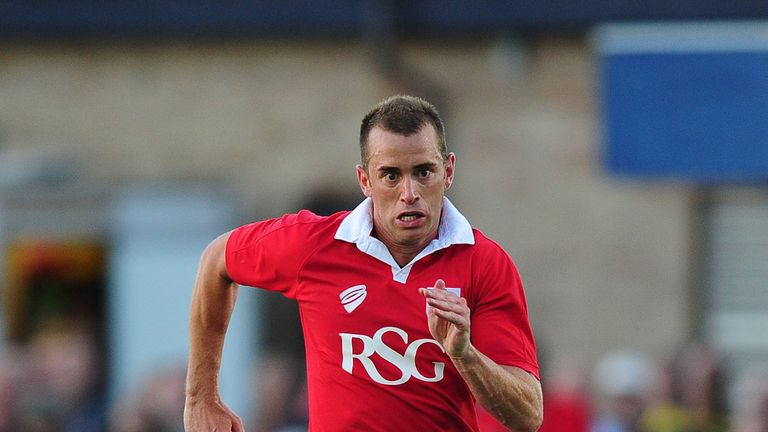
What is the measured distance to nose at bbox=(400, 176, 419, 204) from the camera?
584 cm

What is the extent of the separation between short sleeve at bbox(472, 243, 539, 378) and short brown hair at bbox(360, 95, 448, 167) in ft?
1.44

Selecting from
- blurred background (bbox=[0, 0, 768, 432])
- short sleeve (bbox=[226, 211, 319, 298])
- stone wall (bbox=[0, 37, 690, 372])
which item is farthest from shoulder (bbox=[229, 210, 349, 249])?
stone wall (bbox=[0, 37, 690, 372])

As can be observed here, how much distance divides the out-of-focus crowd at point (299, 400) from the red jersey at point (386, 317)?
392 centimetres

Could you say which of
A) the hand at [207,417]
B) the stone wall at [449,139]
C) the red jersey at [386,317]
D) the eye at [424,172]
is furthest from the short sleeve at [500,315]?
the stone wall at [449,139]

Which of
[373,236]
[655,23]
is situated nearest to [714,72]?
[655,23]

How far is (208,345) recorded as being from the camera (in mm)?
6539

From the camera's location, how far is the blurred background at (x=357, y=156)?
14.6 metres

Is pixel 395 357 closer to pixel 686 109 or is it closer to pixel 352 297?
pixel 352 297

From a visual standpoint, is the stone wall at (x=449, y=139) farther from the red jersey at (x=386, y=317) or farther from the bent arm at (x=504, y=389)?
the bent arm at (x=504, y=389)

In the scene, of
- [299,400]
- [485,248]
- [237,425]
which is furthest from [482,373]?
[299,400]

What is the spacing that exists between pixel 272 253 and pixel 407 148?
2.37 ft

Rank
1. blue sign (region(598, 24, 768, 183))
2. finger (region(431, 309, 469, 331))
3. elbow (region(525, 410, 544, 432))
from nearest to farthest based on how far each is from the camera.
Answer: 1. finger (region(431, 309, 469, 331))
2. elbow (region(525, 410, 544, 432))
3. blue sign (region(598, 24, 768, 183))

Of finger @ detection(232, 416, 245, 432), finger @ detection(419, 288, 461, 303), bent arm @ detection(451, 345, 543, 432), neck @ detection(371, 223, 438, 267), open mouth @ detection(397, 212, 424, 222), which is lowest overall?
finger @ detection(232, 416, 245, 432)

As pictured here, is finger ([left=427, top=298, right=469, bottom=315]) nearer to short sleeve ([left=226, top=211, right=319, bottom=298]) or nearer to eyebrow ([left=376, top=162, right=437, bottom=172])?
eyebrow ([left=376, top=162, right=437, bottom=172])
